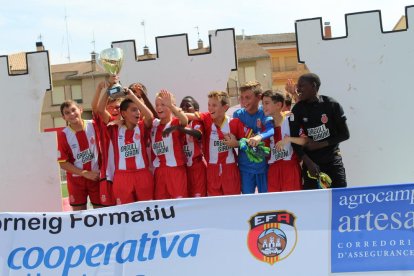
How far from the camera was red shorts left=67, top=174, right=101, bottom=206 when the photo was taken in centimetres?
635

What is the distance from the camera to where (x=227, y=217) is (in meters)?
4.62

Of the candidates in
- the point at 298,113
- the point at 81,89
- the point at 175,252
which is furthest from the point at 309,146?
the point at 81,89

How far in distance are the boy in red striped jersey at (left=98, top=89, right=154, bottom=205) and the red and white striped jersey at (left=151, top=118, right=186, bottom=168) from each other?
10cm

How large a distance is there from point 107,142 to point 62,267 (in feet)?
5.93

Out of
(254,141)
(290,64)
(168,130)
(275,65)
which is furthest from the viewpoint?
(275,65)

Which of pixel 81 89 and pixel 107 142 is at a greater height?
pixel 81 89

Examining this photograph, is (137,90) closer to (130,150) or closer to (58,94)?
(130,150)

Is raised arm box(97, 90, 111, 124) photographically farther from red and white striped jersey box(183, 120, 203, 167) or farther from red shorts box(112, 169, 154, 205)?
red and white striped jersey box(183, 120, 203, 167)

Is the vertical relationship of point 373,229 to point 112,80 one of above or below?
below

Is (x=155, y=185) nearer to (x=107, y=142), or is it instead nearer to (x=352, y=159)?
(x=107, y=142)

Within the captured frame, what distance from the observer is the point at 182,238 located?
462cm

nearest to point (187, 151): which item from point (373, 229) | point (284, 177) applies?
point (284, 177)

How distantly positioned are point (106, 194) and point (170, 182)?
0.72 metres

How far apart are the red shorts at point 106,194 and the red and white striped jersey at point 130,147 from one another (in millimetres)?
223
